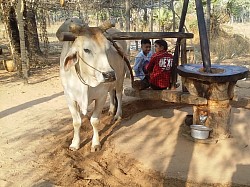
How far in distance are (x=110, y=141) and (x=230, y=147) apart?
67.8 inches

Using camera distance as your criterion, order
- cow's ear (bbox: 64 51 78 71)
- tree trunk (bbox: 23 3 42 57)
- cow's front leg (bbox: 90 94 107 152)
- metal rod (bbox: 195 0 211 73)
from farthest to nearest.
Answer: tree trunk (bbox: 23 3 42 57) → cow's front leg (bbox: 90 94 107 152) → metal rod (bbox: 195 0 211 73) → cow's ear (bbox: 64 51 78 71)

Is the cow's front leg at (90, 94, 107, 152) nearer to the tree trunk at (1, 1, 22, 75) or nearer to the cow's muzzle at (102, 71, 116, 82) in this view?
the cow's muzzle at (102, 71, 116, 82)

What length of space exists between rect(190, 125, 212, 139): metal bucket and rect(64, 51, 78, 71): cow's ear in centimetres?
195

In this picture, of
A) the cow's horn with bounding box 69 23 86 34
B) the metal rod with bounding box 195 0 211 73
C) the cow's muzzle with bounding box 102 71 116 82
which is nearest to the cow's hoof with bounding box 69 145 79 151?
the cow's muzzle with bounding box 102 71 116 82

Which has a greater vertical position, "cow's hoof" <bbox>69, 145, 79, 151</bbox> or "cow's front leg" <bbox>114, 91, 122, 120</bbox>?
"cow's front leg" <bbox>114, 91, 122, 120</bbox>

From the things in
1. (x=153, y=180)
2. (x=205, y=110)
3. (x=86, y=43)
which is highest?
(x=86, y=43)

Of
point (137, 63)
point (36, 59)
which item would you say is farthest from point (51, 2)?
point (137, 63)

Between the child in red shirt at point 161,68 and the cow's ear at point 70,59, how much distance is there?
1.64 metres

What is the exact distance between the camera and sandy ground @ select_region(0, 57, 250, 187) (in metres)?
3.67

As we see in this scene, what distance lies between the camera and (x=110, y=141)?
4.67 meters

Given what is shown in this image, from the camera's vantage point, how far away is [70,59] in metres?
→ 3.89

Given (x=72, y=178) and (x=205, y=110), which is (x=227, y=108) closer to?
(x=205, y=110)

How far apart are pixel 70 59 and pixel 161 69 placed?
174 cm

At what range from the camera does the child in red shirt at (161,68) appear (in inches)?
200
